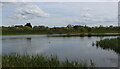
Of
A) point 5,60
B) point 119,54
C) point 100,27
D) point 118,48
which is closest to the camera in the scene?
point 5,60

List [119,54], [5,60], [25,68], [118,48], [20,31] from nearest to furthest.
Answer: [25,68] → [5,60] → [119,54] → [118,48] → [20,31]

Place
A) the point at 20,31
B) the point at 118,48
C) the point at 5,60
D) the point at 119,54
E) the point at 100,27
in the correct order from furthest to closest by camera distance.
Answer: the point at 100,27
the point at 20,31
the point at 118,48
the point at 119,54
the point at 5,60

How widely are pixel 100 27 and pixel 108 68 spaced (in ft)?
191

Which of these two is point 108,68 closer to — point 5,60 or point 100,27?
point 5,60

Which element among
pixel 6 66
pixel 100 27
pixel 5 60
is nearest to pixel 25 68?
pixel 6 66

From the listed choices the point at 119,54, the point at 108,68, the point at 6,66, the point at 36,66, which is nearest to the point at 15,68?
the point at 6,66

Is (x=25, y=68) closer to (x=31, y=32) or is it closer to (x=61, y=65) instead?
(x=61, y=65)

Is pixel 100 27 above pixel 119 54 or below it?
above

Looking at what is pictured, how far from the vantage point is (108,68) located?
845cm

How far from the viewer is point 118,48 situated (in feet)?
43.1

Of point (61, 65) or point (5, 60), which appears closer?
point (61, 65)

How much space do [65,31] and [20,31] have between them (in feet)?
57.4

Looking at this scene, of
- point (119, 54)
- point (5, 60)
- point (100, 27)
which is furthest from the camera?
point (100, 27)

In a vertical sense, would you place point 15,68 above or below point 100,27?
below
